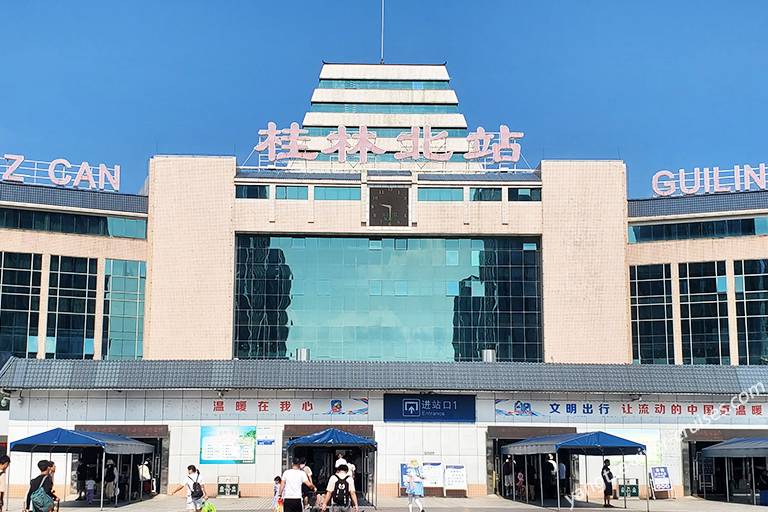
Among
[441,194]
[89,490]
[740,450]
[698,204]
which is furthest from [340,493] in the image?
[698,204]

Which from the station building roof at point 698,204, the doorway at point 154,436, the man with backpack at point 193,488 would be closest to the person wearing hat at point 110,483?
the doorway at point 154,436

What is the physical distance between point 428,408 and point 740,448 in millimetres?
12252

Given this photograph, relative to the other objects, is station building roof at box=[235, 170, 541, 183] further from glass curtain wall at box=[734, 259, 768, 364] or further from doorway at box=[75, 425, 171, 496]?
doorway at box=[75, 425, 171, 496]

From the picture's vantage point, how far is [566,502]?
133 ft

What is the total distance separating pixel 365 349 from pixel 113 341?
15.0 meters

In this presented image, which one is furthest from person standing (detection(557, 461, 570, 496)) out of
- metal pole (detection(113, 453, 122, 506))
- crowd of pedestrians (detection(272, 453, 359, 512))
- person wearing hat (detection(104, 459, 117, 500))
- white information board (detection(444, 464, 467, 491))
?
person wearing hat (detection(104, 459, 117, 500))

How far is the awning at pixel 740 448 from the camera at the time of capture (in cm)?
3862

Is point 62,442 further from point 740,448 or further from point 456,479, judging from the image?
point 740,448

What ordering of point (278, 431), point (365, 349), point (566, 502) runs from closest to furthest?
point (566, 502), point (278, 431), point (365, 349)

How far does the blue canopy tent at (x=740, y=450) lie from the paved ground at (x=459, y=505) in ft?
5.01

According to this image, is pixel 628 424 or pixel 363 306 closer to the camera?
pixel 628 424

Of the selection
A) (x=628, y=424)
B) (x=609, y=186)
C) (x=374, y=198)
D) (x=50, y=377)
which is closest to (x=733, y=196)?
(x=609, y=186)

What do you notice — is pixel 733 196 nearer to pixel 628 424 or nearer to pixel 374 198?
pixel 374 198

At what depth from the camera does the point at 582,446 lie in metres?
36.4
